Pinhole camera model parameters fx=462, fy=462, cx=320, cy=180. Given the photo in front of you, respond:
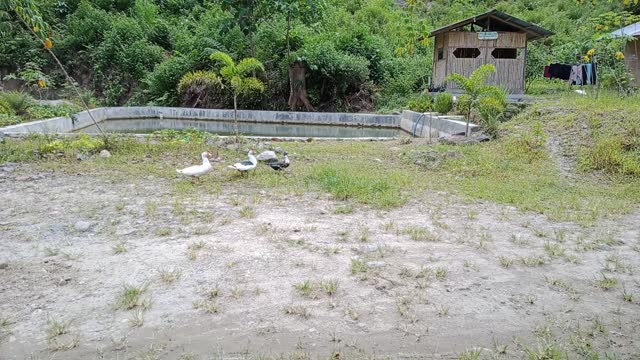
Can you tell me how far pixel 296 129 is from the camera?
1606 cm

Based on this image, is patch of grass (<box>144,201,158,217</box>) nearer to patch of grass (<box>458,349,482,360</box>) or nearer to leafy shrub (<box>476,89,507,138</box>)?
patch of grass (<box>458,349,482,360</box>)

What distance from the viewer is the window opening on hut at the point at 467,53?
1706 cm

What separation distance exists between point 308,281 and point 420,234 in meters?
1.53

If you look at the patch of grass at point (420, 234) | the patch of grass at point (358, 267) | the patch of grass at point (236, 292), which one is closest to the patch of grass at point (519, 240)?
the patch of grass at point (420, 234)

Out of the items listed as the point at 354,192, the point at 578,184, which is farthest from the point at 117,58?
the point at 578,184

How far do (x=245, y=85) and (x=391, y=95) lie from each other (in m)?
10.9

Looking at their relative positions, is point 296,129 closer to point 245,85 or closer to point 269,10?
point 269,10

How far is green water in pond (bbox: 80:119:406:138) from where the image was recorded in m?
14.9

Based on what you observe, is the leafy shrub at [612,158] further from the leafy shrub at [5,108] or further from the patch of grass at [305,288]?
the leafy shrub at [5,108]

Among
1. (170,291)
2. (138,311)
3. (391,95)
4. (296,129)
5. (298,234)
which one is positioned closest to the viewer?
(138,311)

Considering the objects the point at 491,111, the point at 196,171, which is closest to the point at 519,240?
the point at 196,171

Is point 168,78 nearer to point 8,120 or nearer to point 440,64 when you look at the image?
point 8,120

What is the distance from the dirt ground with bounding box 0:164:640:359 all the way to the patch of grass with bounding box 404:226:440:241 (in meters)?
0.02

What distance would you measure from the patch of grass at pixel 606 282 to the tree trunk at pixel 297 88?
15249 mm
